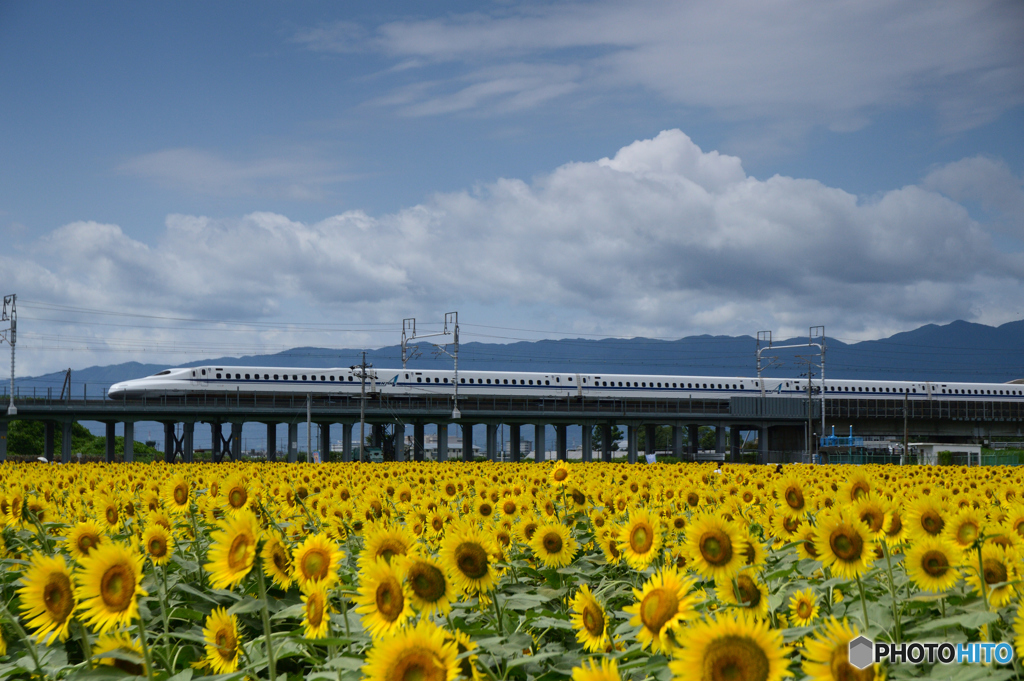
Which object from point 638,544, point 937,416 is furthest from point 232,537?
point 937,416

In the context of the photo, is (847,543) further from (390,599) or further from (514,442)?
(514,442)

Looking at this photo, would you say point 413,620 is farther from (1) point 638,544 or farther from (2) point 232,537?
(1) point 638,544

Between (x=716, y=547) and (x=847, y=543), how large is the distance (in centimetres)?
64

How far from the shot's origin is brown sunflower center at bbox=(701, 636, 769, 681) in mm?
2301

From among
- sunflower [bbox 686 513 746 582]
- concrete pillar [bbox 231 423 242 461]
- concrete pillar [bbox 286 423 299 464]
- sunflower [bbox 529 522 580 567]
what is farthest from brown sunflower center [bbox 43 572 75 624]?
concrete pillar [bbox 286 423 299 464]

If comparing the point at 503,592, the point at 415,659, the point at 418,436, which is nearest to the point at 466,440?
the point at 418,436

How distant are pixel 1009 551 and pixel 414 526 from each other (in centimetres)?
360

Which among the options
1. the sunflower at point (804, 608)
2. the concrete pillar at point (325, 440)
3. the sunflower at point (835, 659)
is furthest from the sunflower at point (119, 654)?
the concrete pillar at point (325, 440)

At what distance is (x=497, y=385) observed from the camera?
93.9m

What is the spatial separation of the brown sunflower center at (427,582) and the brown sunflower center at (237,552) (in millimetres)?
821

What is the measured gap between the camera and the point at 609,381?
98812mm

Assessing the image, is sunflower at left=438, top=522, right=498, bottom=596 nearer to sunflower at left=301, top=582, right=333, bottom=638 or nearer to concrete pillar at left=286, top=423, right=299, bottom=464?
sunflower at left=301, top=582, right=333, bottom=638

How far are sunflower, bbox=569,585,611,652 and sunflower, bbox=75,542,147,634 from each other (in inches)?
74.9

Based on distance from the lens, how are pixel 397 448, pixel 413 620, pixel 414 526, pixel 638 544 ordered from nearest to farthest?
1. pixel 413 620
2. pixel 638 544
3. pixel 414 526
4. pixel 397 448
